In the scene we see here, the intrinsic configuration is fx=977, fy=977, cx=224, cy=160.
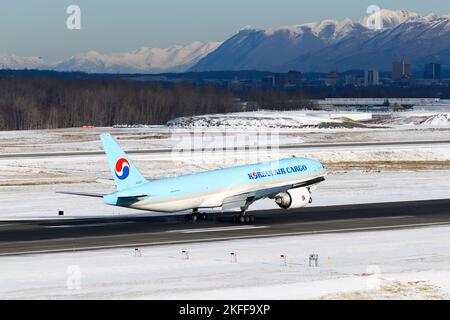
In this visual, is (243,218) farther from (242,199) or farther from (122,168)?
(122,168)

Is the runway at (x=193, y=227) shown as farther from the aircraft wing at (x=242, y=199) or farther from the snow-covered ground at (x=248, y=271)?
the snow-covered ground at (x=248, y=271)

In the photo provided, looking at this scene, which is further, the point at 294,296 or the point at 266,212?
the point at 266,212

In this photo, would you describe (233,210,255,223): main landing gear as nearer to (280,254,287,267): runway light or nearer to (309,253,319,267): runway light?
(280,254,287,267): runway light

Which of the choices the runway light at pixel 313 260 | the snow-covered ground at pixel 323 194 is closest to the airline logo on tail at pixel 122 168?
the snow-covered ground at pixel 323 194

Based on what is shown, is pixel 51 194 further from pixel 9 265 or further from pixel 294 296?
pixel 294 296

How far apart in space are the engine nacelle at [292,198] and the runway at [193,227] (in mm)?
936

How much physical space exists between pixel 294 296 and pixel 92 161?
75679 mm

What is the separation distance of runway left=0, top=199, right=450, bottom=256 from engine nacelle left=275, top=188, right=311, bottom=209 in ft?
3.07

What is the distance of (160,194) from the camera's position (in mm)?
61750

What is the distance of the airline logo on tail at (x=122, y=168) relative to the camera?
61094 mm

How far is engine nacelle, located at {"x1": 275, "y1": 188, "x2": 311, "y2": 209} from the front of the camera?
68312 mm
